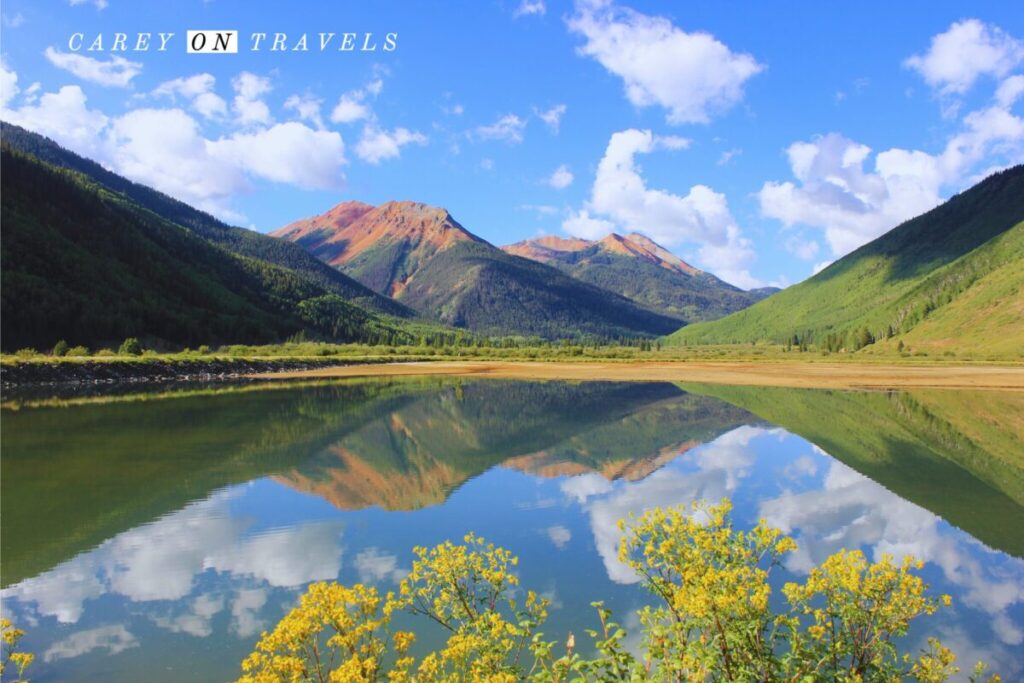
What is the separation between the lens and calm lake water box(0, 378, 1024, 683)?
1476 cm

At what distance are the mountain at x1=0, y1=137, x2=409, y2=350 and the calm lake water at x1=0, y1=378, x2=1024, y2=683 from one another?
77752 mm

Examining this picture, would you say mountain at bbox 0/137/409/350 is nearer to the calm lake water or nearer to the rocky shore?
the rocky shore

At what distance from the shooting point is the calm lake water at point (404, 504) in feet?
48.4

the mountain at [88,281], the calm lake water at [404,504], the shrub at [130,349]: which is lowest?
the calm lake water at [404,504]

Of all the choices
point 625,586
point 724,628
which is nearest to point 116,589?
point 625,586

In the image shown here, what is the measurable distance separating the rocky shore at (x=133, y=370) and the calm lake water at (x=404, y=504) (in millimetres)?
26283

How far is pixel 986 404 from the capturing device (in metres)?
Answer: 60.3

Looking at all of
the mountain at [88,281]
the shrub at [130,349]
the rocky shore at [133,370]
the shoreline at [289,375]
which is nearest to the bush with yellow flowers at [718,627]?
the shoreline at [289,375]

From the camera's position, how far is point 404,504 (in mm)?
25938

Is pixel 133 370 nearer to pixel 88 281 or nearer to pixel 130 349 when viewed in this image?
pixel 130 349

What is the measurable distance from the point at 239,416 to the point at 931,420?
2184 inches

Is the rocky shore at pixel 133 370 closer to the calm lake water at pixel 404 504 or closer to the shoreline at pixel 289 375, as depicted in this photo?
the shoreline at pixel 289 375

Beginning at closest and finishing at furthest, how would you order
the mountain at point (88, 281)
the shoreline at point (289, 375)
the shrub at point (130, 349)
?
the shoreline at point (289, 375), the shrub at point (130, 349), the mountain at point (88, 281)

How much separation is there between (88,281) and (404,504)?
14255 cm
